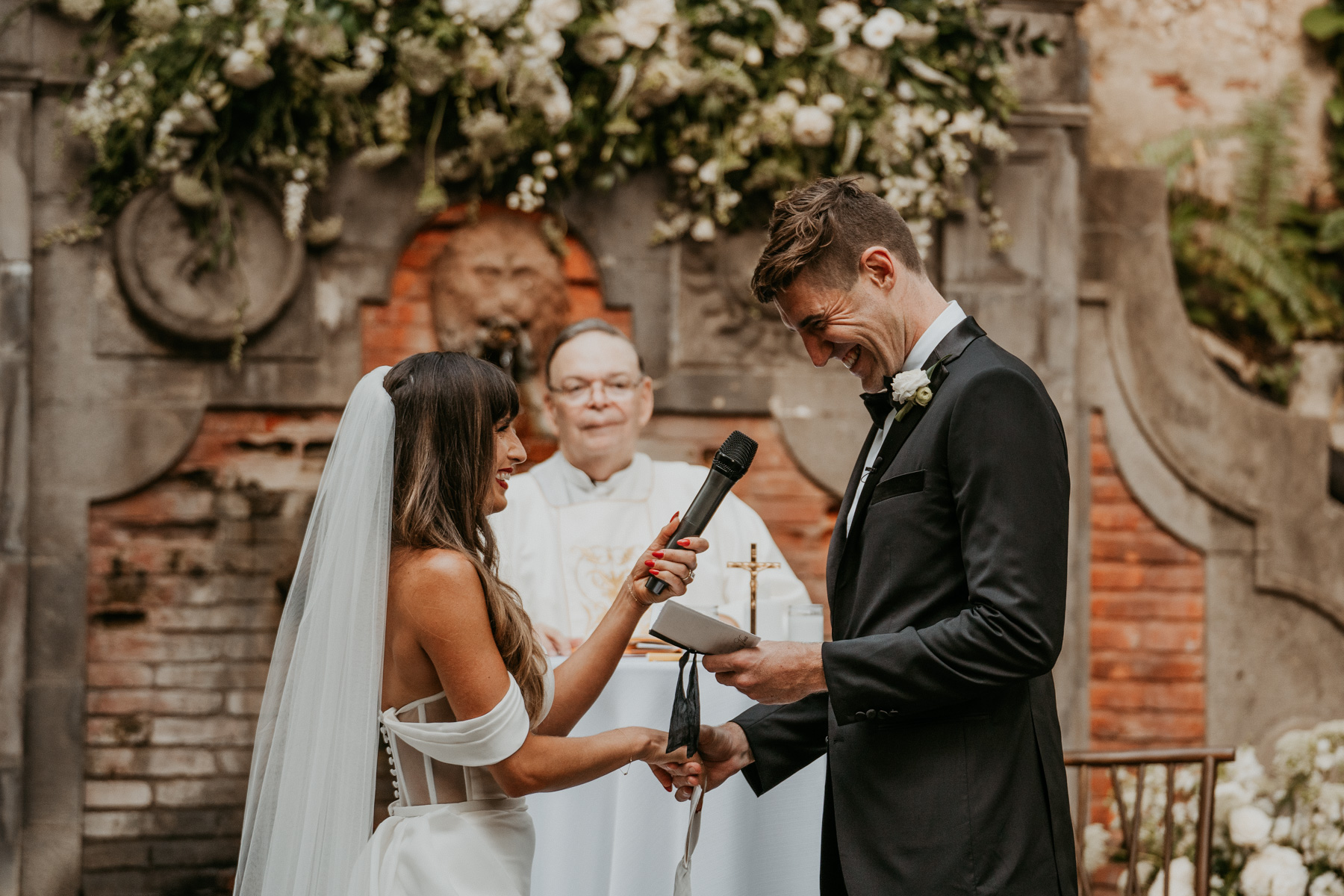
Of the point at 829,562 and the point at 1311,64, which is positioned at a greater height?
the point at 1311,64

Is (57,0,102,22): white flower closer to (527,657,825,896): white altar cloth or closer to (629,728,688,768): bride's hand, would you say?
(527,657,825,896): white altar cloth

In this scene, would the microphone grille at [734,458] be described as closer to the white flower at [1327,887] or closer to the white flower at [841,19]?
the white flower at [1327,887]

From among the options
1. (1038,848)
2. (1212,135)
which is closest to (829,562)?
(1038,848)

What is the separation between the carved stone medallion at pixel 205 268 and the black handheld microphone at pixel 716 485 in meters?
2.59

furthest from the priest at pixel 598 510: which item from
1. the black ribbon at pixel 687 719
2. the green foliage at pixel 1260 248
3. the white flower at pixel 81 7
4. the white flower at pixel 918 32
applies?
the green foliage at pixel 1260 248

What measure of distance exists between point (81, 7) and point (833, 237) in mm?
3223

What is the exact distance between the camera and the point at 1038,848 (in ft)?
6.22

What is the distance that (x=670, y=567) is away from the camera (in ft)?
6.93

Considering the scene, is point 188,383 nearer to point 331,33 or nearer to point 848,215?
point 331,33

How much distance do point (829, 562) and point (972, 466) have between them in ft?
1.34

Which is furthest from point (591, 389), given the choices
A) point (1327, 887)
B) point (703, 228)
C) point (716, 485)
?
point (1327, 887)

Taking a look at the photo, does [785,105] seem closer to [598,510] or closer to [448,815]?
[598,510]

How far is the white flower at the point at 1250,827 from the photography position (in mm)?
3535

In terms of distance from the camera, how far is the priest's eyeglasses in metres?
3.70
